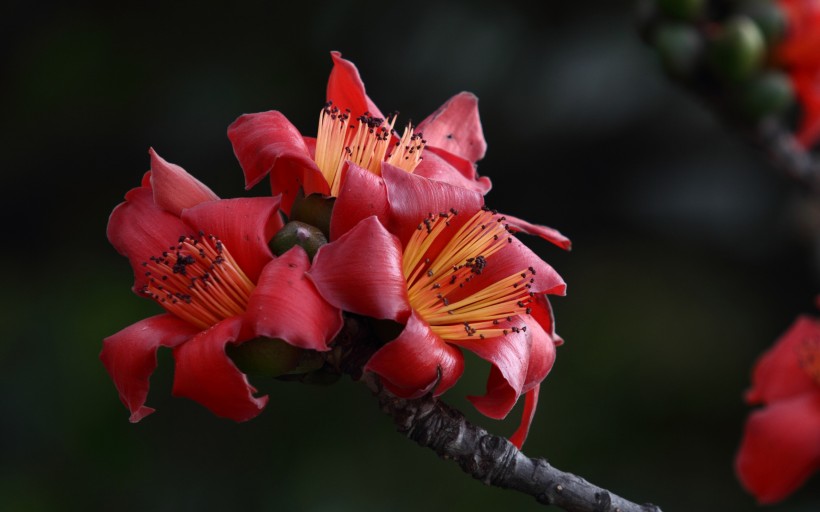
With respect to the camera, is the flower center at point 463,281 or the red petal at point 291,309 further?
the flower center at point 463,281

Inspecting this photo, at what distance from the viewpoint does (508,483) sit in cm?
114

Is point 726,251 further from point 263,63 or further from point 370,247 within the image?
point 370,247

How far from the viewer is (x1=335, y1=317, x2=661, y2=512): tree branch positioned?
3.65 feet

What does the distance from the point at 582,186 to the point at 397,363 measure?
2.86 metres

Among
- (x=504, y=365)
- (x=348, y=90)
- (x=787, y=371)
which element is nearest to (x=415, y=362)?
(x=504, y=365)

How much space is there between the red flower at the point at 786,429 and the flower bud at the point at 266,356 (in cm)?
107

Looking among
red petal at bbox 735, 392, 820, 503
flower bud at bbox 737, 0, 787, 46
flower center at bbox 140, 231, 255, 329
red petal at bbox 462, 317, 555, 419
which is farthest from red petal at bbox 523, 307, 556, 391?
flower bud at bbox 737, 0, 787, 46

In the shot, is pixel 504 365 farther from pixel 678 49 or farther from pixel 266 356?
pixel 678 49

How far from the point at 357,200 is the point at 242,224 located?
0.13 meters

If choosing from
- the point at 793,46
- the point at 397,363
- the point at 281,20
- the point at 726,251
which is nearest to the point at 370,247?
the point at 397,363

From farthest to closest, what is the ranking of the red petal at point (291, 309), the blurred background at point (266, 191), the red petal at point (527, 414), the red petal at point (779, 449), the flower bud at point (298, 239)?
the blurred background at point (266, 191) < the red petal at point (779, 449) < the red petal at point (527, 414) < the flower bud at point (298, 239) < the red petal at point (291, 309)

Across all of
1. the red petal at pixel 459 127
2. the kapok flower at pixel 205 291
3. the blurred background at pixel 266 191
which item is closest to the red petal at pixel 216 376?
the kapok flower at pixel 205 291

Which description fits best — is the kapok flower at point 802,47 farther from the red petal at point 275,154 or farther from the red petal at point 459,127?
the red petal at point 275,154

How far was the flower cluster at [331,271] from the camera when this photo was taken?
1021 mm
